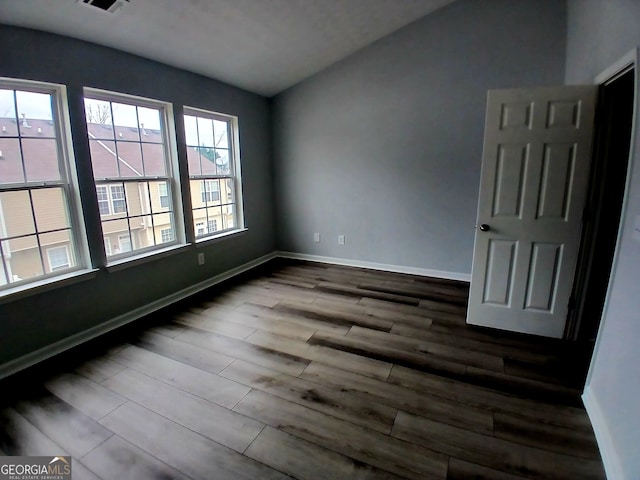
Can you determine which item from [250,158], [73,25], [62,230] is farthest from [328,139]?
[62,230]

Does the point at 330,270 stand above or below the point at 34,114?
below

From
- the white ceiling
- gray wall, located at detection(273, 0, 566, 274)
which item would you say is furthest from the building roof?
gray wall, located at detection(273, 0, 566, 274)

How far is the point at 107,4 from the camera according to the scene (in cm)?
215

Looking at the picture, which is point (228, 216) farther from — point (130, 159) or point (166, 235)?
point (130, 159)

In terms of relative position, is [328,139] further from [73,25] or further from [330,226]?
[73,25]

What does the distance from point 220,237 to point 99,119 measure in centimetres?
173

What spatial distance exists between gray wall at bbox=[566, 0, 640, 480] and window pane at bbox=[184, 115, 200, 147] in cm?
361

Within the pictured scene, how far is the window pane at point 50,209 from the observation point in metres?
2.37

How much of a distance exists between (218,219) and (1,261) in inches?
84.2

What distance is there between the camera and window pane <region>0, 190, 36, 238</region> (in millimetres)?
2189

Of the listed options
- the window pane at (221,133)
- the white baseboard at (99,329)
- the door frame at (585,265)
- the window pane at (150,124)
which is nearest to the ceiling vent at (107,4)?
the window pane at (150,124)

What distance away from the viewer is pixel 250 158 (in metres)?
4.43

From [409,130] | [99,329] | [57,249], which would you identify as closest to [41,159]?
[57,249]

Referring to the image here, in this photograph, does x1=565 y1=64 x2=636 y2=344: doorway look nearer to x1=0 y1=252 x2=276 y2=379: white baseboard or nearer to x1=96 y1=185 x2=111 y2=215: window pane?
x1=0 y1=252 x2=276 y2=379: white baseboard
